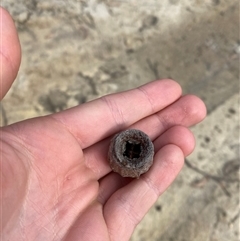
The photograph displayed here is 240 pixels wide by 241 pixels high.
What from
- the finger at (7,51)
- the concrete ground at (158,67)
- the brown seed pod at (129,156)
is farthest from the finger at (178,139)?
the finger at (7,51)

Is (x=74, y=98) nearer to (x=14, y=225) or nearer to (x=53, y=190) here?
(x=53, y=190)

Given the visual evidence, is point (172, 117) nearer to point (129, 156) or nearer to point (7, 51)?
point (129, 156)

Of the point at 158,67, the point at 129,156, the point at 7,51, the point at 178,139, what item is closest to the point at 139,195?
the point at 129,156

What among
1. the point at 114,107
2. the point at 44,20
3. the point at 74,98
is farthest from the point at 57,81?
the point at 114,107

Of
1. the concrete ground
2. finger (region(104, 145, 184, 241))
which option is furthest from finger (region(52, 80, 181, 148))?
the concrete ground

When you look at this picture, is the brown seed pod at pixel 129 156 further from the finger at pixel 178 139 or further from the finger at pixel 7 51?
the finger at pixel 7 51

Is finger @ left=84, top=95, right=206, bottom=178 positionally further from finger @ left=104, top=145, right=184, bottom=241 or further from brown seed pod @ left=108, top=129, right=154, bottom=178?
finger @ left=104, top=145, right=184, bottom=241
